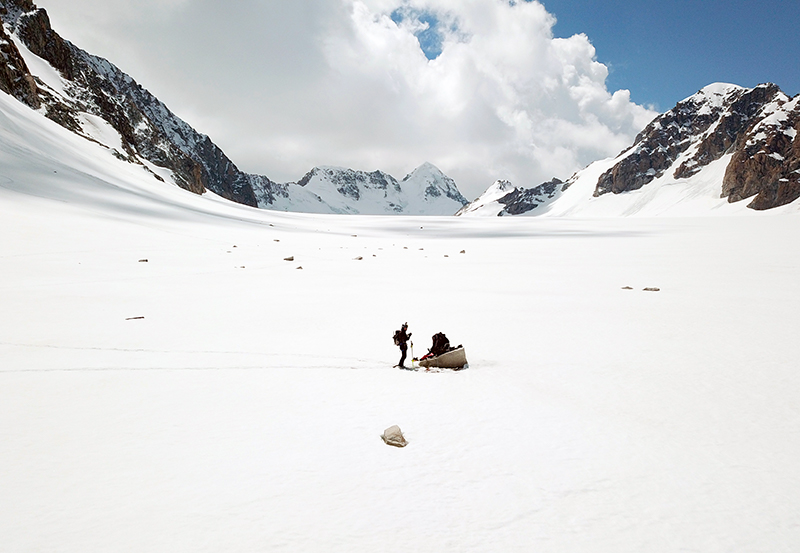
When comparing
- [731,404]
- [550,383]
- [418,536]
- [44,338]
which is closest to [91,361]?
[44,338]

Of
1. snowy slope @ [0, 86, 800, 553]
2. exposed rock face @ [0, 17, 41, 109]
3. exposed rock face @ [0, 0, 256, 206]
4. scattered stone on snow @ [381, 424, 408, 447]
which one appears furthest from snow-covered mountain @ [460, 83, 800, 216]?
exposed rock face @ [0, 17, 41, 109]

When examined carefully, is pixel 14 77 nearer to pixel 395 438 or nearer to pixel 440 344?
pixel 440 344

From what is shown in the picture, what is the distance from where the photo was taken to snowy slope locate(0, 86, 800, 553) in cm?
340

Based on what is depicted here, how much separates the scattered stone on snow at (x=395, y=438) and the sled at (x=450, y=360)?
2.81 m

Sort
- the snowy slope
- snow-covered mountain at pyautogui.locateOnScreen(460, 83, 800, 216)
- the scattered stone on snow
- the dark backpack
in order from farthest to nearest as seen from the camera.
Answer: snow-covered mountain at pyautogui.locateOnScreen(460, 83, 800, 216) → the dark backpack → the scattered stone on snow → the snowy slope

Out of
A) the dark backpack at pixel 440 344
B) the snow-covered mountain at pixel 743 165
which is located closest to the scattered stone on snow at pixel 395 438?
the dark backpack at pixel 440 344

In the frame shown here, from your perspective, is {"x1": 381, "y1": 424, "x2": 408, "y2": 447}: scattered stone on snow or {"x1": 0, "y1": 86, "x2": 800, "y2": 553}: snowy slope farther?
{"x1": 381, "y1": 424, "x2": 408, "y2": 447}: scattered stone on snow

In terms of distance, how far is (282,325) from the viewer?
9.80 m

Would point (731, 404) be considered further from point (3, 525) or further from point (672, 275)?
point (672, 275)

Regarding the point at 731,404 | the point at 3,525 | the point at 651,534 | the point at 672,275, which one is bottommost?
the point at 3,525

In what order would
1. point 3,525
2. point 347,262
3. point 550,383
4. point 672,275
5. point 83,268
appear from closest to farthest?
point 3,525, point 550,383, point 83,268, point 672,275, point 347,262

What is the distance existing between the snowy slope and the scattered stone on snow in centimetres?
11

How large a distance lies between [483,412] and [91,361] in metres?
6.62

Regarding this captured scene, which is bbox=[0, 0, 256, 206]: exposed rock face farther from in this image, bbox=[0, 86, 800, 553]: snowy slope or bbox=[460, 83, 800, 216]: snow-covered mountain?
bbox=[460, 83, 800, 216]: snow-covered mountain
